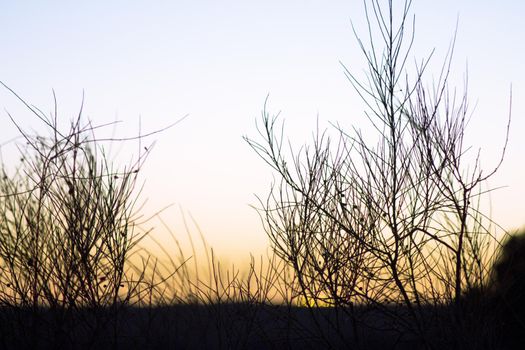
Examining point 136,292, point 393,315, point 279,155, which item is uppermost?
point 279,155

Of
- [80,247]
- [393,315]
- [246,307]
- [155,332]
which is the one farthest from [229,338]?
[80,247]

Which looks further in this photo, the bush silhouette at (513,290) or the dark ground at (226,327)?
the bush silhouette at (513,290)

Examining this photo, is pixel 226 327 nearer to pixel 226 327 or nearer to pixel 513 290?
pixel 226 327

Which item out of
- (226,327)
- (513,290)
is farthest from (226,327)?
(513,290)

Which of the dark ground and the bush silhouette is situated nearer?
the dark ground

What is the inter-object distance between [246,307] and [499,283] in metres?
3.62

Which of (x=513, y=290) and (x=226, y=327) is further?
(x=513, y=290)

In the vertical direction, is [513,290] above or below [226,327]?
above

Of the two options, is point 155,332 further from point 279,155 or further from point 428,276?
point 428,276

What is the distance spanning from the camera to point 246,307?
29.2 feet

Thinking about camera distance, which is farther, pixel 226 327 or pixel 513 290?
pixel 513 290

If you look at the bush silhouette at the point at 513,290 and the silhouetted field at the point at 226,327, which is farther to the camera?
the bush silhouette at the point at 513,290

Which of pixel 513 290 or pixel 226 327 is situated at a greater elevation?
pixel 513 290

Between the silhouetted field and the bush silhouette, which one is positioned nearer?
the silhouetted field
